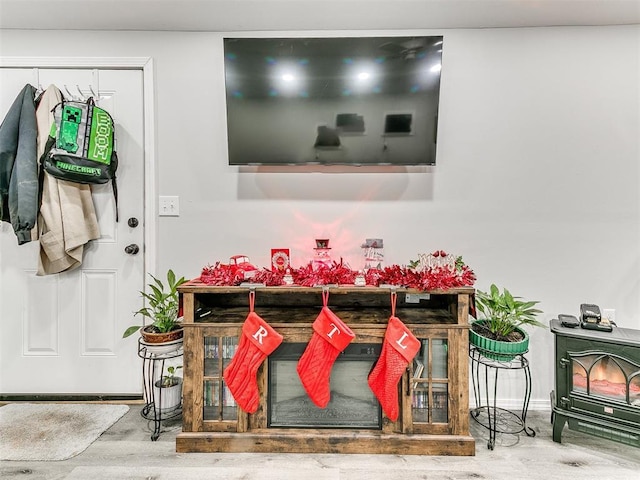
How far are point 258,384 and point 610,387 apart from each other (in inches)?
64.8

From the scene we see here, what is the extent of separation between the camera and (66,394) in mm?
2102

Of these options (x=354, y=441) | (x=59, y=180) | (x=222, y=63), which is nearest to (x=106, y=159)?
(x=59, y=180)

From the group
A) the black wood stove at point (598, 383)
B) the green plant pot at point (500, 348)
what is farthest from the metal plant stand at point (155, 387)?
the black wood stove at point (598, 383)

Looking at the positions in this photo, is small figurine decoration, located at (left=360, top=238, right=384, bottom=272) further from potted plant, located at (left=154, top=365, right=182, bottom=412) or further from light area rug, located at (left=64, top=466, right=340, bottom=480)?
potted plant, located at (left=154, top=365, right=182, bottom=412)

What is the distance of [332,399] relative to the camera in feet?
5.38

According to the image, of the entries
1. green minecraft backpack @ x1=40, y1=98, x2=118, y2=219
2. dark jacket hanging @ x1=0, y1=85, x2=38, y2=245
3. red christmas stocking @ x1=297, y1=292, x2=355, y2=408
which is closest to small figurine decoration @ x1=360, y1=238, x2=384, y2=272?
red christmas stocking @ x1=297, y1=292, x2=355, y2=408

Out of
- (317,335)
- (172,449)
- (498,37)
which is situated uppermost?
(498,37)

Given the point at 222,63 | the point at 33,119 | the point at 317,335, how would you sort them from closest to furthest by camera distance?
the point at 317,335, the point at 33,119, the point at 222,63

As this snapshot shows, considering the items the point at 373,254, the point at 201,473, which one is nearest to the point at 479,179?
the point at 373,254

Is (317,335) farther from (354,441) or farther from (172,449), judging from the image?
(172,449)

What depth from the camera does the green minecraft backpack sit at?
6.08ft

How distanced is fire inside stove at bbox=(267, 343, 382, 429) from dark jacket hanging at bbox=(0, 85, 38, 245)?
1541mm

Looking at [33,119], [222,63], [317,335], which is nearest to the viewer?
[317,335]

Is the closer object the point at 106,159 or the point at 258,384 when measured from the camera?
the point at 258,384
